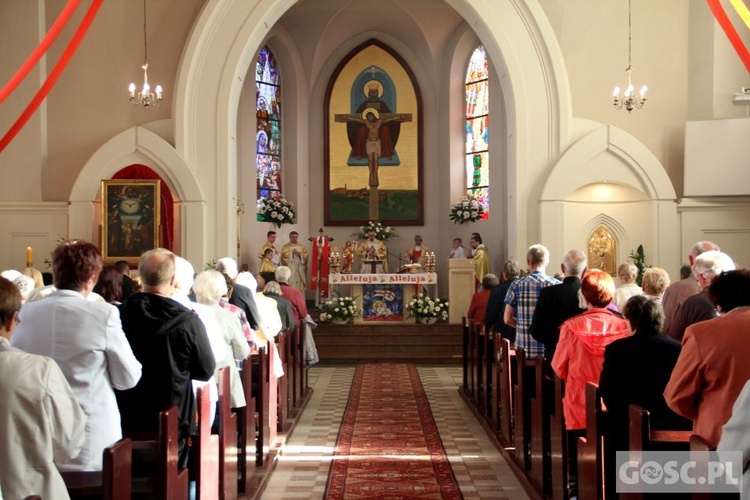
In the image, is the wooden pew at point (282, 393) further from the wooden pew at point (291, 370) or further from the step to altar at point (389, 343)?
the step to altar at point (389, 343)

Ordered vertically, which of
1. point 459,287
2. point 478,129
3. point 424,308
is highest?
point 478,129

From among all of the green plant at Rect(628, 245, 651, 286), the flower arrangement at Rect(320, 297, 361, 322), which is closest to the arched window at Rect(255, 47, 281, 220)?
the flower arrangement at Rect(320, 297, 361, 322)

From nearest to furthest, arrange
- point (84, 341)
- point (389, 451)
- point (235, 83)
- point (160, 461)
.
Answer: point (84, 341) → point (160, 461) → point (389, 451) → point (235, 83)

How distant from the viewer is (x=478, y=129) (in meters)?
19.0

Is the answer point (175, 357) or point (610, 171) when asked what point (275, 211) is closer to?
point (610, 171)

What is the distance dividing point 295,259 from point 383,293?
3770 mm

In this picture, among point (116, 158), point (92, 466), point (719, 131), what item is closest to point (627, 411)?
point (92, 466)

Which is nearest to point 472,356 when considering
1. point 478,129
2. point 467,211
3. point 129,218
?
point 129,218

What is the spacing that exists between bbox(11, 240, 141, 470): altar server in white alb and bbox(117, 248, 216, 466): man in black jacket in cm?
51

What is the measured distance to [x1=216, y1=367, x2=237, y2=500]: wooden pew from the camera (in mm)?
4820

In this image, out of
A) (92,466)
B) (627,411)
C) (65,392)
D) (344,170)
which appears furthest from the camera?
(344,170)

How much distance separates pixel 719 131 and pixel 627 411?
31.4ft

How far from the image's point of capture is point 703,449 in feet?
9.39

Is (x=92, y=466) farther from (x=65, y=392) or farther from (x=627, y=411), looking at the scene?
(x=627, y=411)
